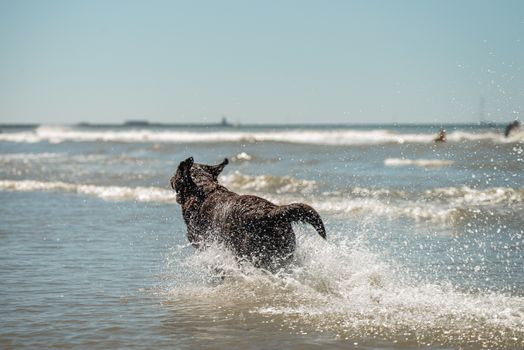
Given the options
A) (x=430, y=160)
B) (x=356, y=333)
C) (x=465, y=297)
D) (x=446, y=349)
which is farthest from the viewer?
(x=430, y=160)

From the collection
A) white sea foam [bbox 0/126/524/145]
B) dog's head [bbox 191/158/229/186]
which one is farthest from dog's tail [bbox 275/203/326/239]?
white sea foam [bbox 0/126/524/145]

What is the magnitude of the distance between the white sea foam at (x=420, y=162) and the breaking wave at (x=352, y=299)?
15.2 metres

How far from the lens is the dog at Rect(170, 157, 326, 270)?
19.8 feet

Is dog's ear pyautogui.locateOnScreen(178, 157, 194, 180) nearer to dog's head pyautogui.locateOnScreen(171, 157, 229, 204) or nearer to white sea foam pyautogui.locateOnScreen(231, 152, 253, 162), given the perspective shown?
dog's head pyautogui.locateOnScreen(171, 157, 229, 204)

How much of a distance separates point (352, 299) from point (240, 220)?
1331 mm

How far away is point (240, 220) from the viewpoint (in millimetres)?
6461

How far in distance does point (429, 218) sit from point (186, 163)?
5414 millimetres

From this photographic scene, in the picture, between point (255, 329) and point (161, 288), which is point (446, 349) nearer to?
point (255, 329)

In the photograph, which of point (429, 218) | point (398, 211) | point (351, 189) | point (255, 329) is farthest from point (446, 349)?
point (351, 189)

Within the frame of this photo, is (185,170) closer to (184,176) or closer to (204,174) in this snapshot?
(184,176)

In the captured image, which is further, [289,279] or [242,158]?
[242,158]

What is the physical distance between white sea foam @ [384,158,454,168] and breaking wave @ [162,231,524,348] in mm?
15220

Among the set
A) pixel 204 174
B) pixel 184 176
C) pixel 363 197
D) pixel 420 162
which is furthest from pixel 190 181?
pixel 420 162

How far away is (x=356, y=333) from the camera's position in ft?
16.9
